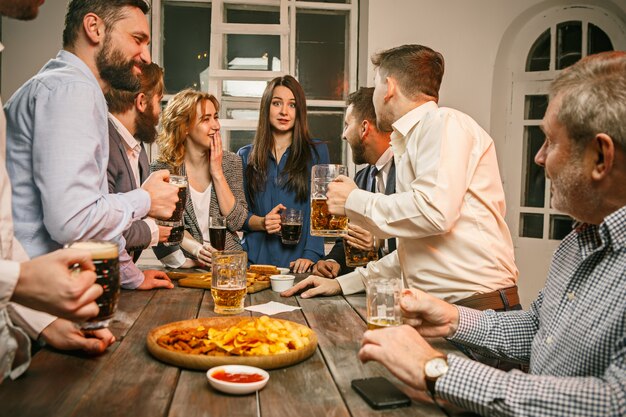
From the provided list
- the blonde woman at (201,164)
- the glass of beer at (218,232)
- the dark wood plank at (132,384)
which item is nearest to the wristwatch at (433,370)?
the dark wood plank at (132,384)

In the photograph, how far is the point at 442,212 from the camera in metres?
1.96

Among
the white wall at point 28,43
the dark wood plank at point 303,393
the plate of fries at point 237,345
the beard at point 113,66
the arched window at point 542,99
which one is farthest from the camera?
the arched window at point 542,99

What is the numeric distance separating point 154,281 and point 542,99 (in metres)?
4.11

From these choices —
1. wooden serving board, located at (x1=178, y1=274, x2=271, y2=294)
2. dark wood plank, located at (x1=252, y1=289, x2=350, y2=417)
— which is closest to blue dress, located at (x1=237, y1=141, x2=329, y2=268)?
wooden serving board, located at (x1=178, y1=274, x2=271, y2=294)

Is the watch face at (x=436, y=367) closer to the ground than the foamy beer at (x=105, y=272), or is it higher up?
closer to the ground

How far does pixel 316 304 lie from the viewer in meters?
2.16

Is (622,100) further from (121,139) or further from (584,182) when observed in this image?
(121,139)

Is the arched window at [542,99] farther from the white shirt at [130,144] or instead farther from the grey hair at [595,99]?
the grey hair at [595,99]

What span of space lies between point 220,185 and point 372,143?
0.94 m

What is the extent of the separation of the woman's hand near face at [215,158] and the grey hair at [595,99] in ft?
8.07

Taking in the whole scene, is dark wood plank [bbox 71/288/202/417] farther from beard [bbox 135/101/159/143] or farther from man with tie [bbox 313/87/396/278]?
man with tie [bbox 313/87/396/278]

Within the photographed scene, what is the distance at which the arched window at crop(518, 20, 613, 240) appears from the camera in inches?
201

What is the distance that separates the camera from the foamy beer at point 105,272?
120cm

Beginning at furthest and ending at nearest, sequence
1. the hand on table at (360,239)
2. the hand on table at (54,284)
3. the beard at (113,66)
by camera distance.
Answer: the hand on table at (360,239), the beard at (113,66), the hand on table at (54,284)
